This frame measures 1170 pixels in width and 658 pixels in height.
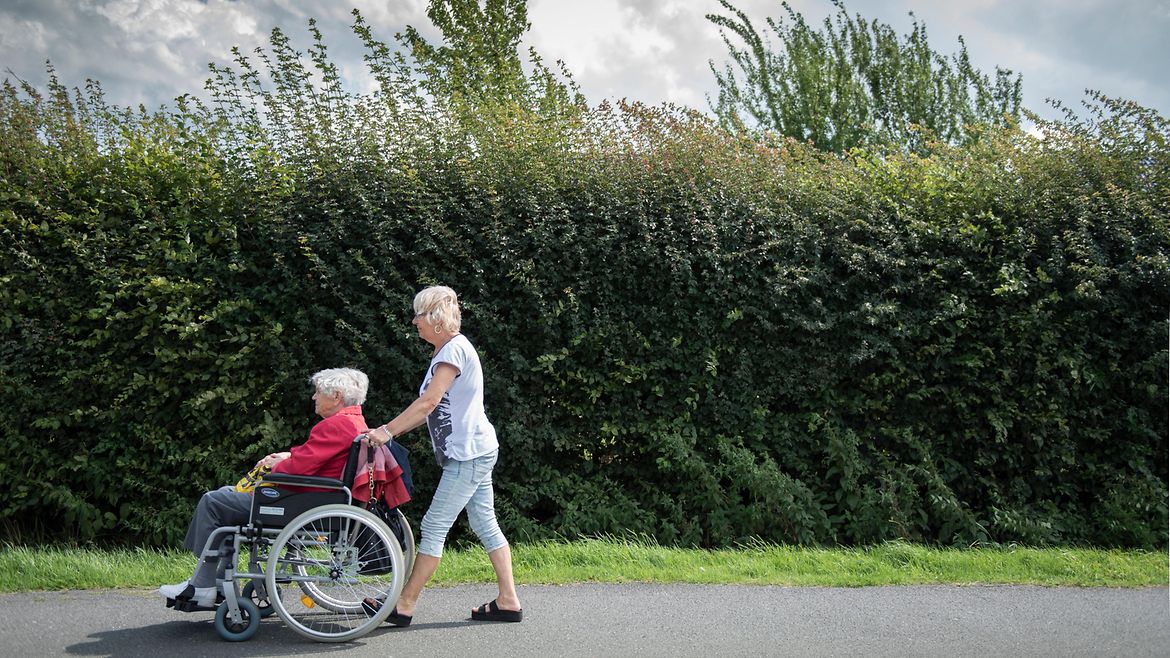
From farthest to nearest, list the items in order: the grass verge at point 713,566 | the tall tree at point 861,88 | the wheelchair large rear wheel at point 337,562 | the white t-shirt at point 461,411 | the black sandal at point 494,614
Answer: the tall tree at point 861,88
the grass verge at point 713,566
the black sandal at point 494,614
the white t-shirt at point 461,411
the wheelchair large rear wheel at point 337,562

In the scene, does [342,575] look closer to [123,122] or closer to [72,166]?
[72,166]

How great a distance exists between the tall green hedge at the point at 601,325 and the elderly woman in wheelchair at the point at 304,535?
7.17 feet

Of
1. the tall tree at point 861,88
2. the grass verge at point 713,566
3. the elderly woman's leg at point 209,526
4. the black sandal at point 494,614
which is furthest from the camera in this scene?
the tall tree at point 861,88

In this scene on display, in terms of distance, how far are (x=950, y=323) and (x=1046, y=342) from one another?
2.44ft

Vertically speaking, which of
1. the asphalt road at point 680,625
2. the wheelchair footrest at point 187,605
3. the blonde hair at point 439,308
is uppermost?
the blonde hair at point 439,308

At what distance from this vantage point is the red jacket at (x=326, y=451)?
5156mm

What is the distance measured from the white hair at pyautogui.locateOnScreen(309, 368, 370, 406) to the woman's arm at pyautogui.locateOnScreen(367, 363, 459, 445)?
32 cm

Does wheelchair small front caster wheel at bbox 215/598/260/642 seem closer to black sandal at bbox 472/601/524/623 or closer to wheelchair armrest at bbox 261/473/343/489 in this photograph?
wheelchair armrest at bbox 261/473/343/489

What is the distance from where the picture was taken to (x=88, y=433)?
7617 mm

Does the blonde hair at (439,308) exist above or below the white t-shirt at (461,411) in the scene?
above

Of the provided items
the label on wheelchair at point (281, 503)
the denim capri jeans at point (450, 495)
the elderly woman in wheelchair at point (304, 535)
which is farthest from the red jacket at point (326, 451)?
the denim capri jeans at point (450, 495)

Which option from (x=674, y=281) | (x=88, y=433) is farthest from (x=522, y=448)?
(x=88, y=433)

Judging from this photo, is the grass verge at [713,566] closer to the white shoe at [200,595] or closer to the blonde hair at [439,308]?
the white shoe at [200,595]

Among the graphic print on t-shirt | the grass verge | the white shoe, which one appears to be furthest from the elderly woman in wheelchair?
the grass verge
